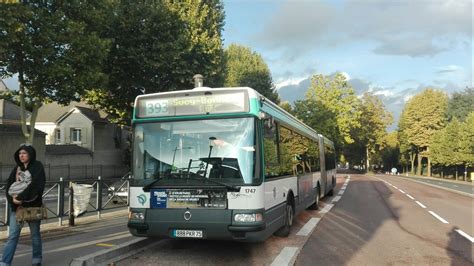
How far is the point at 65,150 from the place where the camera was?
42656mm

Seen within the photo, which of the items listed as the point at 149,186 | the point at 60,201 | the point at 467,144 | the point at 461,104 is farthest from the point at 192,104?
the point at 461,104

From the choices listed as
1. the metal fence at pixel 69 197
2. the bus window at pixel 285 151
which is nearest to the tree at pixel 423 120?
the metal fence at pixel 69 197

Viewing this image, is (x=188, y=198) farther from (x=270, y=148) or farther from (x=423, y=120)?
(x=423, y=120)

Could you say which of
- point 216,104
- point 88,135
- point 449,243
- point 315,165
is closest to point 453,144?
Result: point 88,135

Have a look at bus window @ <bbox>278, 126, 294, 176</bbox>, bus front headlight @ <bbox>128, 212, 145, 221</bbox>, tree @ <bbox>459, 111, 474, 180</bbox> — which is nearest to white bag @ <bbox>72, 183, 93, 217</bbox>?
bus front headlight @ <bbox>128, 212, 145, 221</bbox>

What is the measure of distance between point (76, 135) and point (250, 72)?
72.7 feet

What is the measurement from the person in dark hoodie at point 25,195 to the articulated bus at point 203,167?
1.67 m

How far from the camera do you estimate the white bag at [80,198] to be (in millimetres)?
11969

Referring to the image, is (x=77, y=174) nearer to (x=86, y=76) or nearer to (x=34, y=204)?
(x=86, y=76)

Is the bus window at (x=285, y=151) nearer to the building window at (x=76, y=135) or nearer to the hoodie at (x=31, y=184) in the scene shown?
the hoodie at (x=31, y=184)

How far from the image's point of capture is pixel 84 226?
37.3 feet

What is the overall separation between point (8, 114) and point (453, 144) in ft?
181

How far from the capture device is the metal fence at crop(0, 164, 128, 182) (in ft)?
106

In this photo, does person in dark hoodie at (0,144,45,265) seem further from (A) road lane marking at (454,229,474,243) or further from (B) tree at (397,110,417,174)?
(B) tree at (397,110,417,174)
